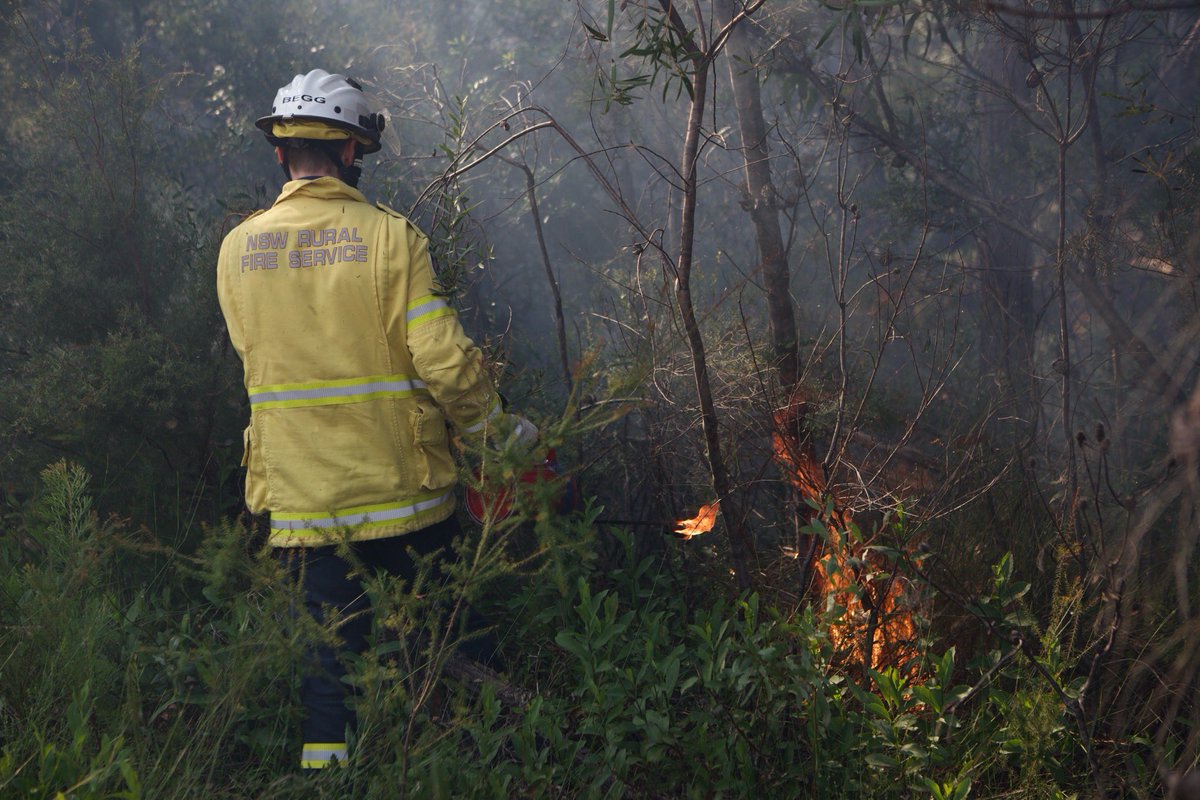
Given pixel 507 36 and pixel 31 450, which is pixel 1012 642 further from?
pixel 507 36

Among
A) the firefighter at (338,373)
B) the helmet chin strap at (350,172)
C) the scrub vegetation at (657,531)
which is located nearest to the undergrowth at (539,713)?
the scrub vegetation at (657,531)

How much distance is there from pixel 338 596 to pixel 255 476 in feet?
1.62

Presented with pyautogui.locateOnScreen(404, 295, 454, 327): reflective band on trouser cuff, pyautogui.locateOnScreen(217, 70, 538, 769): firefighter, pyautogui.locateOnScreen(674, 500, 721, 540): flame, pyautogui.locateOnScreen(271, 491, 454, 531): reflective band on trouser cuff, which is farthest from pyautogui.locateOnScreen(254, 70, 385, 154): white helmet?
pyautogui.locateOnScreen(674, 500, 721, 540): flame

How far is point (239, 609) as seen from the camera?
10.5 ft

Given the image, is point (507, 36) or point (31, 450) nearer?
point (31, 450)

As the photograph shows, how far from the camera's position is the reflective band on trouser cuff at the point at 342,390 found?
3.04 meters

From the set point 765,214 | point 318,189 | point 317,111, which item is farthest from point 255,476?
point 765,214

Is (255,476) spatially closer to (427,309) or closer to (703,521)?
(427,309)

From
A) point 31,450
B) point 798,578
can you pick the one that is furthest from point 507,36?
point 798,578

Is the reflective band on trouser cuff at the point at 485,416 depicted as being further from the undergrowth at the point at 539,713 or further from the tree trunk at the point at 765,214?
the tree trunk at the point at 765,214

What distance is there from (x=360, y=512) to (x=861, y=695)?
5.19 ft

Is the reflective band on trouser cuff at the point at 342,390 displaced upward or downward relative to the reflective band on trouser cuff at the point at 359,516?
upward

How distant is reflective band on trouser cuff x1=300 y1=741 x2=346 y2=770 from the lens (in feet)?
9.40

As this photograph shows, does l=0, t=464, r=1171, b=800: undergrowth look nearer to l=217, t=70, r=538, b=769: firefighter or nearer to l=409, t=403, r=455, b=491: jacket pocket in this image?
l=217, t=70, r=538, b=769: firefighter
